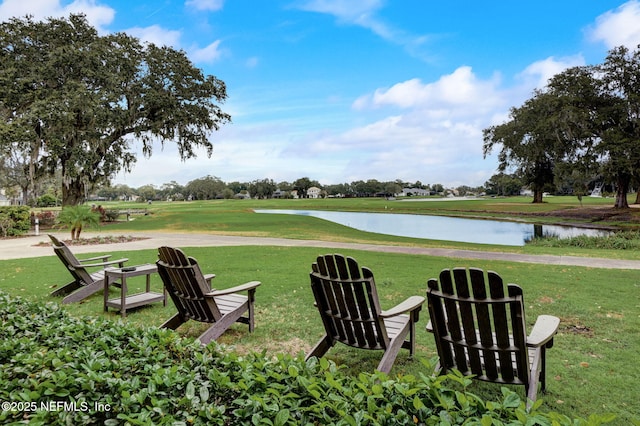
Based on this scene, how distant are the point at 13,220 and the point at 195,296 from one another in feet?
58.5

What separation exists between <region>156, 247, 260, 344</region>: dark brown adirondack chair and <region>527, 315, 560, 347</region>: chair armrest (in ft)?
8.59

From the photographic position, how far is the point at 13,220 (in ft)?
55.5

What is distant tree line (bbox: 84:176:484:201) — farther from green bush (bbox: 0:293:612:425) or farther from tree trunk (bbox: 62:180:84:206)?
green bush (bbox: 0:293:612:425)

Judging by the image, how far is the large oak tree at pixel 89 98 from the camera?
67.4 feet

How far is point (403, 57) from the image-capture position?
23047mm

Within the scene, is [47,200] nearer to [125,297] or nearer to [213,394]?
[125,297]

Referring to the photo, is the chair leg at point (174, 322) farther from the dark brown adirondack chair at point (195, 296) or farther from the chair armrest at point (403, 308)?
the chair armrest at point (403, 308)

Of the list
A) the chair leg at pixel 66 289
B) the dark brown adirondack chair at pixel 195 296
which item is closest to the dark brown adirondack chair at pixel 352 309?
the dark brown adirondack chair at pixel 195 296

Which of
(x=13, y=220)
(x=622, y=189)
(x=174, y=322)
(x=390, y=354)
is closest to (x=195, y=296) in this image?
(x=174, y=322)

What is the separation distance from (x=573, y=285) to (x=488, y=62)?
1736 centimetres

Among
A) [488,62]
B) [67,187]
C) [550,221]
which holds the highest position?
[488,62]

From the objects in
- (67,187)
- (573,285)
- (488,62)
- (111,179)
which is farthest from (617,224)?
(67,187)

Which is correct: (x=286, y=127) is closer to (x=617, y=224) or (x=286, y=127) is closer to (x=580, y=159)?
(x=580, y=159)

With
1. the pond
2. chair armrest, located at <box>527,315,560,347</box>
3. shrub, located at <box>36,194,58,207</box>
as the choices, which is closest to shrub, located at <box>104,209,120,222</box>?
the pond
